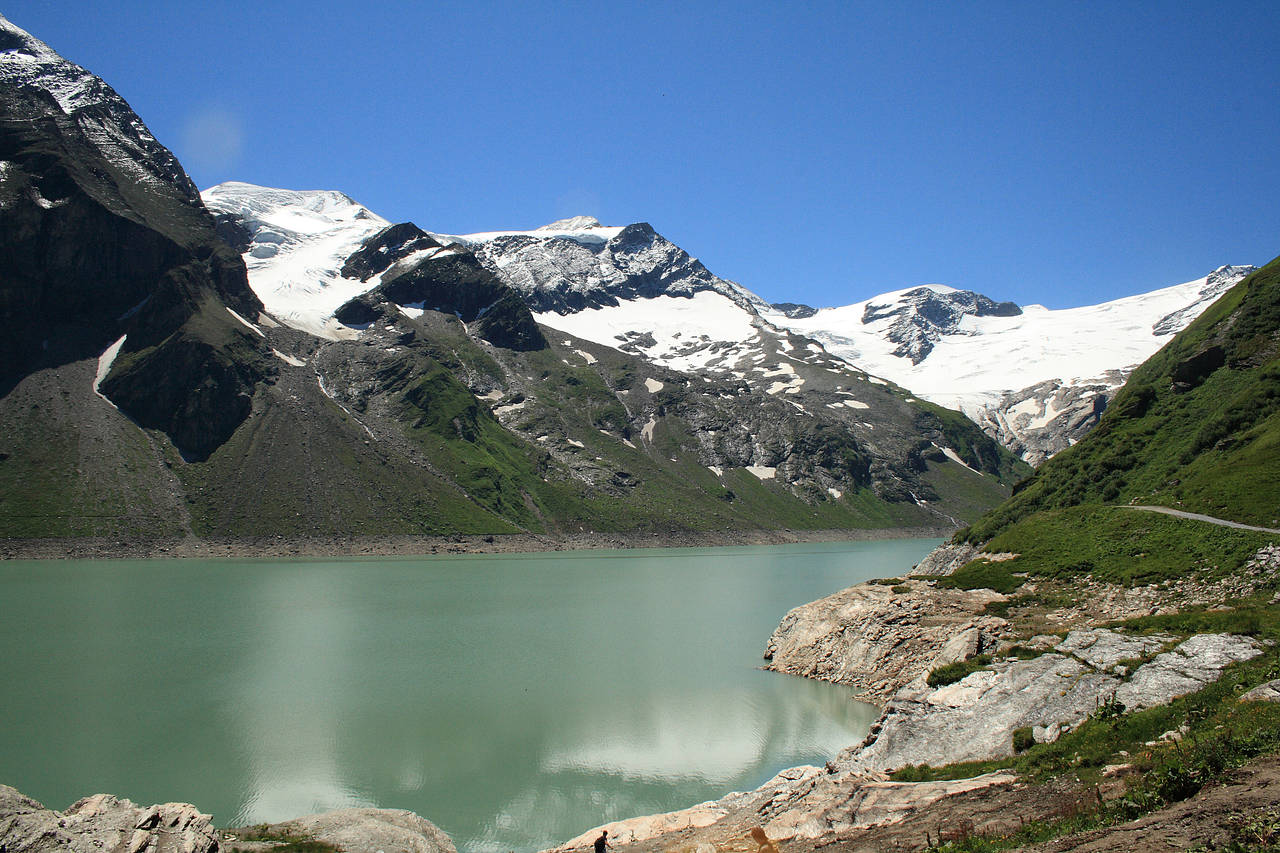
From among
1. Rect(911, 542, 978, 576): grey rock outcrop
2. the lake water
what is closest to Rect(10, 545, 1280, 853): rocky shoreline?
the lake water

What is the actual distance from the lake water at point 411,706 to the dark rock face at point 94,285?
10136cm

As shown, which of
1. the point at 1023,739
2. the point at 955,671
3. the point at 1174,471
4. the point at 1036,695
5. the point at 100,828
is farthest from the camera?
the point at 1174,471

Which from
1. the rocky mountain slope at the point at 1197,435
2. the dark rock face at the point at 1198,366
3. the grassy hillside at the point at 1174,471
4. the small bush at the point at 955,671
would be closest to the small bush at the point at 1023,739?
the small bush at the point at 955,671

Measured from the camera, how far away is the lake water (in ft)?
94.8

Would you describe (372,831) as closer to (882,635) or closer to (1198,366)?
(882,635)

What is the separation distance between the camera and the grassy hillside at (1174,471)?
35.4m

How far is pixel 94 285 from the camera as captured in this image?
184 metres

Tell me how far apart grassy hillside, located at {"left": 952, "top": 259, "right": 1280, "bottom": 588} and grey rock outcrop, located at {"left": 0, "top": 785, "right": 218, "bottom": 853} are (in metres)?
37.8

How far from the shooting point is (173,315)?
613 feet

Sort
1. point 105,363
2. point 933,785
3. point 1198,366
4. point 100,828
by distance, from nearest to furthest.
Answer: point 100,828, point 933,785, point 1198,366, point 105,363

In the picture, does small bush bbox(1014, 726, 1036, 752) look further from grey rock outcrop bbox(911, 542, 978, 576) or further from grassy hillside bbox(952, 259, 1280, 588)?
grey rock outcrop bbox(911, 542, 978, 576)

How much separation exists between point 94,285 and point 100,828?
704 feet

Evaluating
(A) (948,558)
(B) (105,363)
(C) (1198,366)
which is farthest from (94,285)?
(C) (1198,366)

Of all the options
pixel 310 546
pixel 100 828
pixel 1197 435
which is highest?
pixel 1197 435
